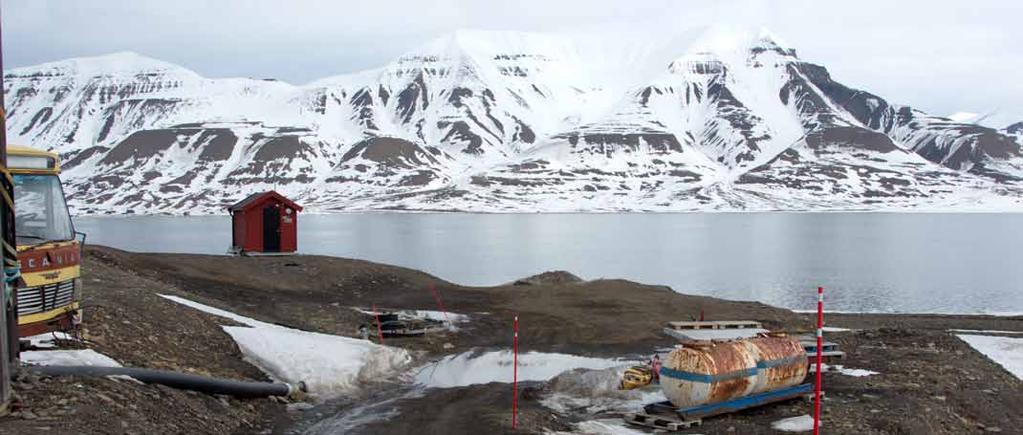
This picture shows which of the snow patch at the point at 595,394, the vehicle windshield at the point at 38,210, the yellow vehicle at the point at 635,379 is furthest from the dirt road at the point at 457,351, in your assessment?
the vehicle windshield at the point at 38,210

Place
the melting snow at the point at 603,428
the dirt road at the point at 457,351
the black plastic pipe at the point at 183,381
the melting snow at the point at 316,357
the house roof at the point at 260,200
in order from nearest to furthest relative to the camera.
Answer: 1. the black plastic pipe at the point at 183,381
2. the dirt road at the point at 457,351
3. the melting snow at the point at 603,428
4. the melting snow at the point at 316,357
5. the house roof at the point at 260,200

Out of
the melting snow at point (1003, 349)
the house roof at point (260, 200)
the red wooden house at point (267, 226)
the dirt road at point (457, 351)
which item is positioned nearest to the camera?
the dirt road at point (457, 351)

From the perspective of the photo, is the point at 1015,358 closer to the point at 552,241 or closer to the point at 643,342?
the point at 643,342

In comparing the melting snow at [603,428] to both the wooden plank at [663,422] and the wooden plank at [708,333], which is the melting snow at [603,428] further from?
the wooden plank at [708,333]

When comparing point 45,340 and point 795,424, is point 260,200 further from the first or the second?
point 795,424

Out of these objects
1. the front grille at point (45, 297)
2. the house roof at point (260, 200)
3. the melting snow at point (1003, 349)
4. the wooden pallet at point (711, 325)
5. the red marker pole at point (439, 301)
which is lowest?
the melting snow at point (1003, 349)

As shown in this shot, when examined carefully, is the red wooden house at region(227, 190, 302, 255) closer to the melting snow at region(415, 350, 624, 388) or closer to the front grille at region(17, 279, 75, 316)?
the melting snow at region(415, 350, 624, 388)

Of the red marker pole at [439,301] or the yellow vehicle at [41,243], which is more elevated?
the yellow vehicle at [41,243]

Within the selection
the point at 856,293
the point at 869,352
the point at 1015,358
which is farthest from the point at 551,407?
the point at 856,293
